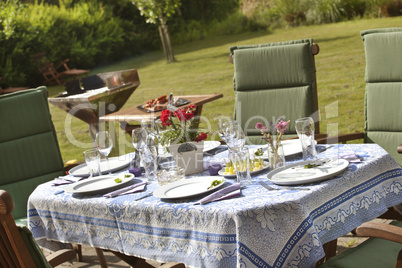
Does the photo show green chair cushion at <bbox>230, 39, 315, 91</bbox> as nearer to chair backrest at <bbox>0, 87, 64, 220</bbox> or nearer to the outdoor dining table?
the outdoor dining table

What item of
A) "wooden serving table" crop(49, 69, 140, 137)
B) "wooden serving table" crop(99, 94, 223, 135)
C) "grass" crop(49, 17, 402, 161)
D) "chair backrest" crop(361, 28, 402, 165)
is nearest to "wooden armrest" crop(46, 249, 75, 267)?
"chair backrest" crop(361, 28, 402, 165)

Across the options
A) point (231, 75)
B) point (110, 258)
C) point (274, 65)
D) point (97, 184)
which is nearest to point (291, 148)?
point (97, 184)

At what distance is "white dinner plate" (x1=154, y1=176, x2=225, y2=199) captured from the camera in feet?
6.23

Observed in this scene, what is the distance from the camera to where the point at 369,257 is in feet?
5.88

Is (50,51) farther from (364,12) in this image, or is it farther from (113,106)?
(113,106)

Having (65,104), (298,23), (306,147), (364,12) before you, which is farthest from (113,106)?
(298,23)

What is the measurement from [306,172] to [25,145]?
1975 mm

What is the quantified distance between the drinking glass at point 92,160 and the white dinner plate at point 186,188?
485 millimetres

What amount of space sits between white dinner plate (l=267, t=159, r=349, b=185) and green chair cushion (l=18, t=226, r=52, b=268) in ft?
2.71

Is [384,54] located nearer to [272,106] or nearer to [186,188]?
[272,106]

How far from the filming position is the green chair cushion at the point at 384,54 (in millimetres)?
2906

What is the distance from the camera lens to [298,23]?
33.4 ft

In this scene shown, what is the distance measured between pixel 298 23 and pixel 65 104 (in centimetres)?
649

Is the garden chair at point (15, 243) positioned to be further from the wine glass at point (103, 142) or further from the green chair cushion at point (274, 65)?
the green chair cushion at point (274, 65)
